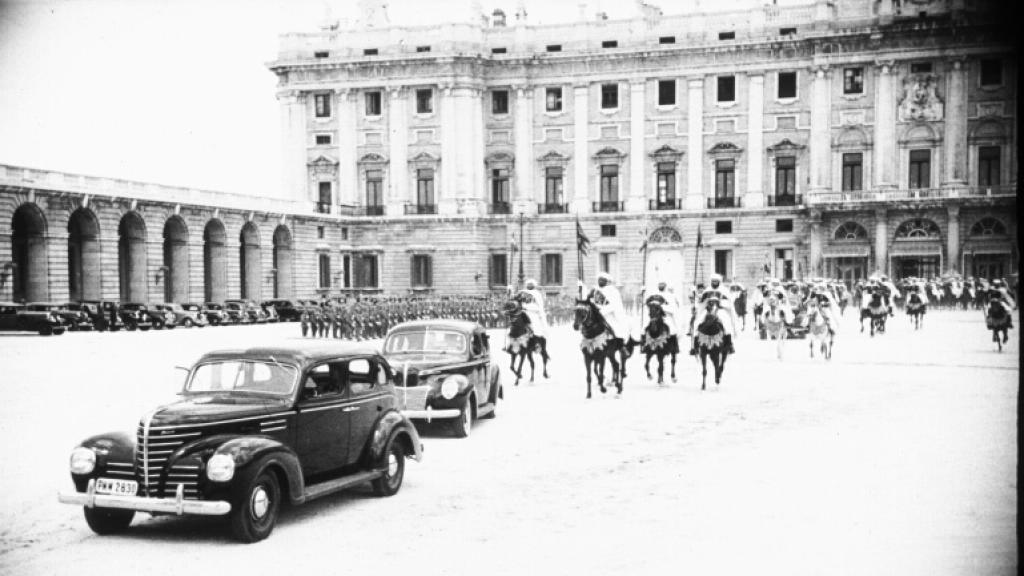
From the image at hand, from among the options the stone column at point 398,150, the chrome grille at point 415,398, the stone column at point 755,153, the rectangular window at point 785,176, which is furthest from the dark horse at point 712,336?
the stone column at point 398,150

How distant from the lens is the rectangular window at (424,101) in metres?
59.3

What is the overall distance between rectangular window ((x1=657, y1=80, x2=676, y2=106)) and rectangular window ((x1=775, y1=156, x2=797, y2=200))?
23.3ft

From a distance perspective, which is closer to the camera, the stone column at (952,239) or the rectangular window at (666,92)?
the stone column at (952,239)

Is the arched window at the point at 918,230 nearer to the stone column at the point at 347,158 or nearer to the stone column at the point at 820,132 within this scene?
the stone column at the point at 820,132

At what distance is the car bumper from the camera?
7383 millimetres

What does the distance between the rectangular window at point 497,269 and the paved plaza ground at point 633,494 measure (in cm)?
4232

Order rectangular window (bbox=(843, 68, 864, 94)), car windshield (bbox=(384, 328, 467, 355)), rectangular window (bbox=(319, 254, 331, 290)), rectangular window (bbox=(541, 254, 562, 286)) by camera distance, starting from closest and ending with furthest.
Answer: car windshield (bbox=(384, 328, 467, 355)), rectangular window (bbox=(843, 68, 864, 94)), rectangular window (bbox=(319, 254, 331, 290)), rectangular window (bbox=(541, 254, 562, 286))

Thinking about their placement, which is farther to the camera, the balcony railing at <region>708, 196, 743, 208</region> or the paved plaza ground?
the balcony railing at <region>708, 196, 743, 208</region>

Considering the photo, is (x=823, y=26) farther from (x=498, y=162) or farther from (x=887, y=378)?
(x=887, y=378)

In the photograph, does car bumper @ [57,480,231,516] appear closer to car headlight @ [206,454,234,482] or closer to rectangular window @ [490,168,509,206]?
car headlight @ [206,454,234,482]

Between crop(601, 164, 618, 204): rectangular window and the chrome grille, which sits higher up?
crop(601, 164, 618, 204): rectangular window

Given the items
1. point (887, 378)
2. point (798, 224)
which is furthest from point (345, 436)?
point (798, 224)

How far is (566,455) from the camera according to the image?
11422 mm

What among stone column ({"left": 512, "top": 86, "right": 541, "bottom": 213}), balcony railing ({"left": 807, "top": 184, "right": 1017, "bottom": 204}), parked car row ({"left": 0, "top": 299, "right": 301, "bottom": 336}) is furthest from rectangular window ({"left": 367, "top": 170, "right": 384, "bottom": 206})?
balcony railing ({"left": 807, "top": 184, "right": 1017, "bottom": 204})
